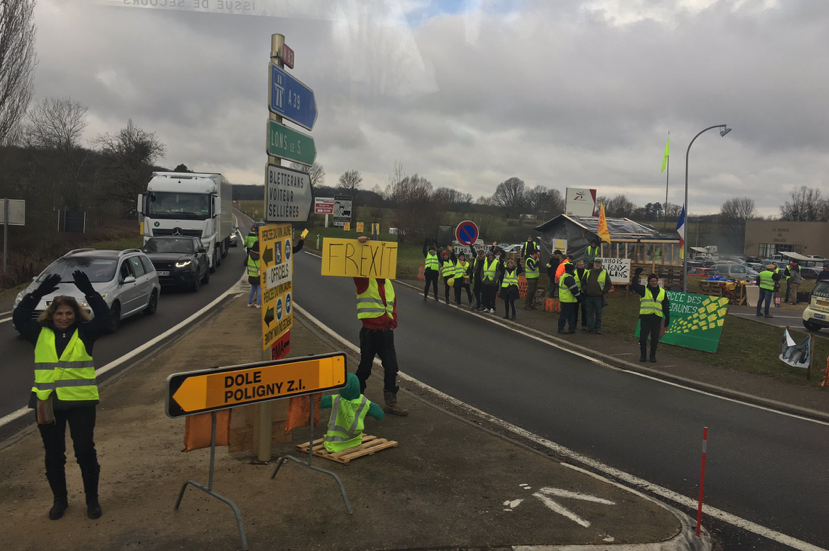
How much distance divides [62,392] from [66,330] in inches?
17.7

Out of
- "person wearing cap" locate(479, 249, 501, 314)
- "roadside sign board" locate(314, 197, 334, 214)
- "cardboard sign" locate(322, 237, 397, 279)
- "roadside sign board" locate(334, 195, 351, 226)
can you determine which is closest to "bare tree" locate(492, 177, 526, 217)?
"roadside sign board" locate(314, 197, 334, 214)

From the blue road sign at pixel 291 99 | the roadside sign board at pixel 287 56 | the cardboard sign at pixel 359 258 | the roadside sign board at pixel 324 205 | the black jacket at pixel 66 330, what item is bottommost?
the black jacket at pixel 66 330

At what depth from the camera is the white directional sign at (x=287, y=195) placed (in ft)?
17.5

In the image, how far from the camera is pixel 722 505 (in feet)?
17.9

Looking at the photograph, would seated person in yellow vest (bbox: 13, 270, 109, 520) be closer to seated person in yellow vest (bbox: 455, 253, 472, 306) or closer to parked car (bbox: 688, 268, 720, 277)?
seated person in yellow vest (bbox: 455, 253, 472, 306)

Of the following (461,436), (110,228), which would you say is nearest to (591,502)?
(461,436)

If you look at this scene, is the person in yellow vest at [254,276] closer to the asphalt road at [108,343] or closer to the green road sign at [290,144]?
the asphalt road at [108,343]

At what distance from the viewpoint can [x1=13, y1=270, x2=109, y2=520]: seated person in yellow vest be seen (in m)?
4.39

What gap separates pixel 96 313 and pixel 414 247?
44.0 metres

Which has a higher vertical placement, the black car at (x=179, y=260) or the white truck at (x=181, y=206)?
the white truck at (x=181, y=206)

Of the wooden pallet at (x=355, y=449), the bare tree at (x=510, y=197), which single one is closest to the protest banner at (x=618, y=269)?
the wooden pallet at (x=355, y=449)

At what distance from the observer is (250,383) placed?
181 inches

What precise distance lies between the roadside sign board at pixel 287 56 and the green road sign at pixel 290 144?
23.5 inches

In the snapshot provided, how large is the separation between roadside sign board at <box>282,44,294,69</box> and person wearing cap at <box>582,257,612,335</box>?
10622mm
